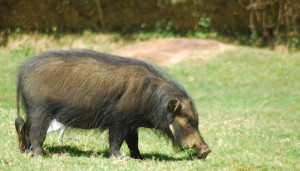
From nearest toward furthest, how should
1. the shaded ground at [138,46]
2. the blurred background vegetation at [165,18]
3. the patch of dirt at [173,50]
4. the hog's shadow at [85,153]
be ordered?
the hog's shadow at [85,153] < the patch of dirt at [173,50] < the shaded ground at [138,46] < the blurred background vegetation at [165,18]

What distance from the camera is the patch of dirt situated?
71.3ft

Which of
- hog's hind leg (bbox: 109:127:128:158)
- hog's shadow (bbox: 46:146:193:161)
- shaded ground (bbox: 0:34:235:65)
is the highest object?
hog's hind leg (bbox: 109:127:128:158)

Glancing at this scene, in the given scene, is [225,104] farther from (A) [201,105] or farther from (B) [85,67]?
(B) [85,67]

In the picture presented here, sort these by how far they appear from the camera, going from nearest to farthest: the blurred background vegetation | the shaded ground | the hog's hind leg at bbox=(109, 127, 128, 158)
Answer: the hog's hind leg at bbox=(109, 127, 128, 158) → the shaded ground → the blurred background vegetation

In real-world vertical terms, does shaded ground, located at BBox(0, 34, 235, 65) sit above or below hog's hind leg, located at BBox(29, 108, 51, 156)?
below

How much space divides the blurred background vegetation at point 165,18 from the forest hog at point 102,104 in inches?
617

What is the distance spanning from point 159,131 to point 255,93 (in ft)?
32.5

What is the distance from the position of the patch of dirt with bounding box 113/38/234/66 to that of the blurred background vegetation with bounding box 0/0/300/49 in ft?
7.15

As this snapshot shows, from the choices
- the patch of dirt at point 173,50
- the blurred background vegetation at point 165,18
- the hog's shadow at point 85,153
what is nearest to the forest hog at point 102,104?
the hog's shadow at point 85,153

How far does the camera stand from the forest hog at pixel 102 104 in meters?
8.69

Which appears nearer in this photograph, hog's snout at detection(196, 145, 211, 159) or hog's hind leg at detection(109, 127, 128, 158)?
hog's snout at detection(196, 145, 211, 159)

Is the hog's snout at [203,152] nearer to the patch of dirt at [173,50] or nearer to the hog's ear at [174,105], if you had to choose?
the hog's ear at [174,105]

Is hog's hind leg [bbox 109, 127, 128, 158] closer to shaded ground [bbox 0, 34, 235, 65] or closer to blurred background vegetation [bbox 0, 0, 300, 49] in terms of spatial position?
shaded ground [bbox 0, 34, 235, 65]

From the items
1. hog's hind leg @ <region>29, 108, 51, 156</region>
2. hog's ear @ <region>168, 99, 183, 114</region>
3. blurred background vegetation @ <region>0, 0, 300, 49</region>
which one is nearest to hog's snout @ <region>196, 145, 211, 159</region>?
hog's ear @ <region>168, 99, 183, 114</region>
